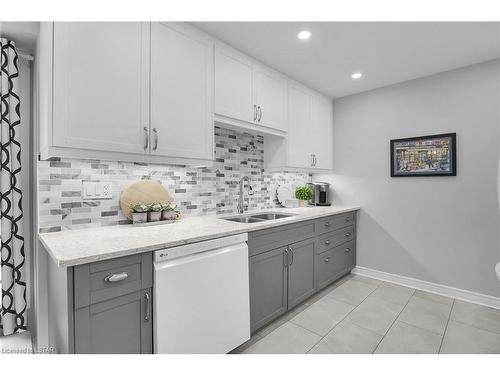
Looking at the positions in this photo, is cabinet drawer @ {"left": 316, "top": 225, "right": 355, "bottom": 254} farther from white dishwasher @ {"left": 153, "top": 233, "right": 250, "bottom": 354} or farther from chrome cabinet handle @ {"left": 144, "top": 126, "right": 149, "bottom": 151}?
chrome cabinet handle @ {"left": 144, "top": 126, "right": 149, "bottom": 151}

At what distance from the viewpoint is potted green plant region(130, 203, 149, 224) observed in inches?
→ 68.7

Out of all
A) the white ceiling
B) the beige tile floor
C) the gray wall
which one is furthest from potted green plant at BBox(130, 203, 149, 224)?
the gray wall

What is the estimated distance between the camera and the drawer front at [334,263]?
253cm

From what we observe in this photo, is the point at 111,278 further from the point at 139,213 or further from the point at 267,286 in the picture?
the point at 267,286

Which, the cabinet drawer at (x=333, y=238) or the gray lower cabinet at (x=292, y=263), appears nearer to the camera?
the gray lower cabinet at (x=292, y=263)

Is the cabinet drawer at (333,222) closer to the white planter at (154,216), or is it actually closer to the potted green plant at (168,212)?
the potted green plant at (168,212)

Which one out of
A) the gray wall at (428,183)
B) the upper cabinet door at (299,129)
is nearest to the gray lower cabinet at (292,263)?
the gray wall at (428,183)

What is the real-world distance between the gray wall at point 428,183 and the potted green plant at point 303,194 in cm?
44

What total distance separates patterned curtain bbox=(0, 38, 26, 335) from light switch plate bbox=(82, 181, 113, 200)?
1.24ft

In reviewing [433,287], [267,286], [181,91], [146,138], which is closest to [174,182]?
[146,138]

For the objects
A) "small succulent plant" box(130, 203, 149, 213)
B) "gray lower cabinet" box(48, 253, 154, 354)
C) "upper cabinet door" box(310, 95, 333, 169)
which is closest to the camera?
"gray lower cabinet" box(48, 253, 154, 354)

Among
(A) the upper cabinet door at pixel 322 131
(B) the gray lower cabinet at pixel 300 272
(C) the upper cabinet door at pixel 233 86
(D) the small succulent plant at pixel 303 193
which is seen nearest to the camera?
(C) the upper cabinet door at pixel 233 86

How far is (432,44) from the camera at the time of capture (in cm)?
207

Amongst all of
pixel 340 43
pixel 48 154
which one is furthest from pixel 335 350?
pixel 340 43
